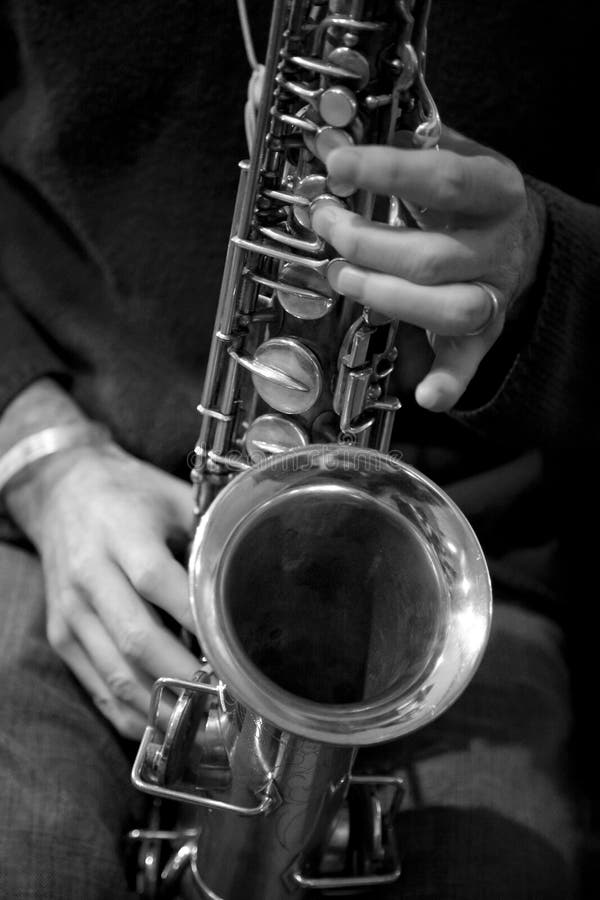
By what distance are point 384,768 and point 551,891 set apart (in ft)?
0.54

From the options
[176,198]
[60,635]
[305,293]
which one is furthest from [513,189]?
[60,635]

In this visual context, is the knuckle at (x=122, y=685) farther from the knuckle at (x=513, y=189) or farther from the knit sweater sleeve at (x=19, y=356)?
the knuckle at (x=513, y=189)

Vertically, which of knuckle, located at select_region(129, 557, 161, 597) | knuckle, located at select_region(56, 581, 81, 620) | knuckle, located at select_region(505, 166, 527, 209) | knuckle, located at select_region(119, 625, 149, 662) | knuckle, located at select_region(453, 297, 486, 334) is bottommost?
knuckle, located at select_region(56, 581, 81, 620)

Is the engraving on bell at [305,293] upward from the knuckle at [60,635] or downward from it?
upward

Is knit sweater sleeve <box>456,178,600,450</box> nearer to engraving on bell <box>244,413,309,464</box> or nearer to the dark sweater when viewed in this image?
the dark sweater

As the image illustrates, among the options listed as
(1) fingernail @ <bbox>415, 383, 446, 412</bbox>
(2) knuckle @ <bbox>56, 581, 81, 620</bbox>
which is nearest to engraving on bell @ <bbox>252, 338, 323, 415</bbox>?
(1) fingernail @ <bbox>415, 383, 446, 412</bbox>

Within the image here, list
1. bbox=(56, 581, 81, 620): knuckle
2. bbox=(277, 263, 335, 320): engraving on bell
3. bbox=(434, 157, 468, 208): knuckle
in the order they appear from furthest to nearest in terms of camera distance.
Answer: bbox=(56, 581, 81, 620): knuckle
bbox=(277, 263, 335, 320): engraving on bell
bbox=(434, 157, 468, 208): knuckle

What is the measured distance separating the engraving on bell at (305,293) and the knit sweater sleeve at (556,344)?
0.59ft

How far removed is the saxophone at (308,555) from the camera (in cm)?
61

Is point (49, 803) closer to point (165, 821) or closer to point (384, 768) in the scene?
point (165, 821)

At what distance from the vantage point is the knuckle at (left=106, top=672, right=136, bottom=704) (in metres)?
0.75

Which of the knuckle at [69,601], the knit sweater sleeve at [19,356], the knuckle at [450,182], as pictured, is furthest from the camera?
the knit sweater sleeve at [19,356]

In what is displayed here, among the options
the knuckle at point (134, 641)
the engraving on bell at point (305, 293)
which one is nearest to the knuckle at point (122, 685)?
the knuckle at point (134, 641)

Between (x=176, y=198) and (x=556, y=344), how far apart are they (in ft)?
1.28
